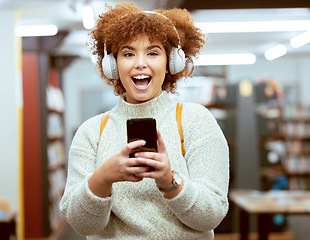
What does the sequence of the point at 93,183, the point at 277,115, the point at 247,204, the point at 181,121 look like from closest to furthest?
the point at 93,183, the point at 181,121, the point at 247,204, the point at 277,115

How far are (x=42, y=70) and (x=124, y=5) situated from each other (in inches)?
194

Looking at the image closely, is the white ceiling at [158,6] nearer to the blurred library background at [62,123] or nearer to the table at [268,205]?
the blurred library background at [62,123]

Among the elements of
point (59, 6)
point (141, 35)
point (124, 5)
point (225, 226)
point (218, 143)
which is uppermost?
point (59, 6)

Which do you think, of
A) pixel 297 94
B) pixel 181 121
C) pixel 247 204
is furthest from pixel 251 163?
pixel 297 94

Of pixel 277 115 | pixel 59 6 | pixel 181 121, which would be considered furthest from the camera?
pixel 277 115

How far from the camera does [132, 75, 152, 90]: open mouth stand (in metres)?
1.08

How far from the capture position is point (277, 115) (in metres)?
5.75

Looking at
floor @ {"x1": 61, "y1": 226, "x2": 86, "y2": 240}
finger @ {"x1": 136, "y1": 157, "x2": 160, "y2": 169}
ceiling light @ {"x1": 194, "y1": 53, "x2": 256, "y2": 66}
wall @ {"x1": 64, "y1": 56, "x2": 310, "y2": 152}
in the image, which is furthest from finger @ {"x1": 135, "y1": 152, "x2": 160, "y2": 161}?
wall @ {"x1": 64, "y1": 56, "x2": 310, "y2": 152}

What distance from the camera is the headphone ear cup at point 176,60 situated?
112cm

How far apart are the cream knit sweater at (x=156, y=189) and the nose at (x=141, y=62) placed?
108 millimetres

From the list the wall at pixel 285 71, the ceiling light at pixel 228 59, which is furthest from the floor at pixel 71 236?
the wall at pixel 285 71

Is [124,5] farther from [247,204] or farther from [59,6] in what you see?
[59,6]

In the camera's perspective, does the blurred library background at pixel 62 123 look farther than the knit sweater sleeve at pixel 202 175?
Yes

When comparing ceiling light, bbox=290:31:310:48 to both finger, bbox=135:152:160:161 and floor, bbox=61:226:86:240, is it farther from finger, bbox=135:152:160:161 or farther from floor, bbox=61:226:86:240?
finger, bbox=135:152:160:161
